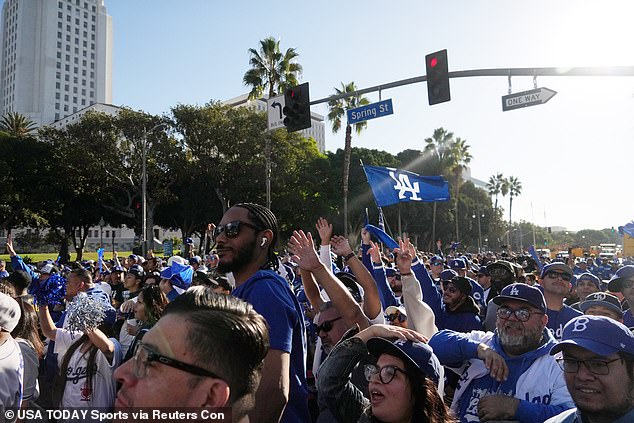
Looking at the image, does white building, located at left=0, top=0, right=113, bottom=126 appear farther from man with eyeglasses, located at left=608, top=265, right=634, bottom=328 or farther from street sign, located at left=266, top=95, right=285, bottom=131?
man with eyeglasses, located at left=608, top=265, right=634, bottom=328

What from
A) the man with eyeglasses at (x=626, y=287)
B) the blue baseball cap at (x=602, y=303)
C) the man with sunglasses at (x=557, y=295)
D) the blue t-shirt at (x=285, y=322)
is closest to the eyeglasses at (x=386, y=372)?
the blue t-shirt at (x=285, y=322)

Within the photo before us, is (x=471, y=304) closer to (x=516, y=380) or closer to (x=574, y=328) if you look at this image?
(x=516, y=380)

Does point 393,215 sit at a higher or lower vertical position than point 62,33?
lower

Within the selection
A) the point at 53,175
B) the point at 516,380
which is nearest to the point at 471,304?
the point at 516,380

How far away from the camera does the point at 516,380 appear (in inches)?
114

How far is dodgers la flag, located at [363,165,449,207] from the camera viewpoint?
1104 cm

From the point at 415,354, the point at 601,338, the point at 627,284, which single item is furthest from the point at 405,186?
the point at 415,354

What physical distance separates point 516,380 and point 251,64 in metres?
23.5

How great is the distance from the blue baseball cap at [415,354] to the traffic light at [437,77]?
8323 mm

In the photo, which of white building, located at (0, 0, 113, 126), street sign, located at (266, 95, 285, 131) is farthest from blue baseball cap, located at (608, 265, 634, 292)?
white building, located at (0, 0, 113, 126)

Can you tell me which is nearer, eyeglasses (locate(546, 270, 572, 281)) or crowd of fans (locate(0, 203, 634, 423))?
crowd of fans (locate(0, 203, 634, 423))

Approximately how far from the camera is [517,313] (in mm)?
3158

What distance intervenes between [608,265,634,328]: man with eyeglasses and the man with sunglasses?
63cm

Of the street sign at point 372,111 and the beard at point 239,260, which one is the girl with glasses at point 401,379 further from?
the street sign at point 372,111
